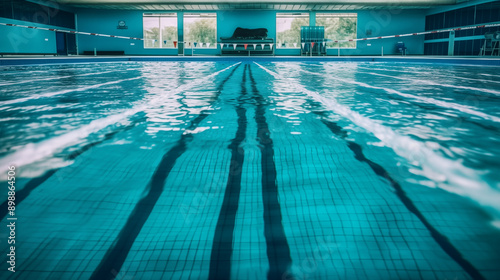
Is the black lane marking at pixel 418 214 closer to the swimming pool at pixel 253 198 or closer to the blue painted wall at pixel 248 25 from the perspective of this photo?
the swimming pool at pixel 253 198

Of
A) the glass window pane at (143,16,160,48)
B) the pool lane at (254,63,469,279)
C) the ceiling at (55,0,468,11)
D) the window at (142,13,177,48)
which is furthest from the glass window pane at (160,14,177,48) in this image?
the pool lane at (254,63,469,279)

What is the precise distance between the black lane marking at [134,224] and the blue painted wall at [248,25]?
17.4m

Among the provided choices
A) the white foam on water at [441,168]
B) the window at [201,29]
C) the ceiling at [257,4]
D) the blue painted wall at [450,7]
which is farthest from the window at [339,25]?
the white foam on water at [441,168]

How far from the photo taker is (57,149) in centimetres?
129

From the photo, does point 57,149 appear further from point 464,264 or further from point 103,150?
point 464,264

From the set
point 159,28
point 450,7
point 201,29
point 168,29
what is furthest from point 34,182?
point 450,7

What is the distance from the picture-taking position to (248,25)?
17.7 m

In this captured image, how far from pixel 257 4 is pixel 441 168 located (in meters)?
16.3

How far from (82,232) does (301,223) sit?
432mm

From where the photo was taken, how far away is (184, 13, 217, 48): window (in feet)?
58.8

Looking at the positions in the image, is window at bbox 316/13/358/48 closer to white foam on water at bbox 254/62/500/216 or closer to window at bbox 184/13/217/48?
window at bbox 184/13/217/48

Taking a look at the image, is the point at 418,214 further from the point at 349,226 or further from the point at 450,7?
the point at 450,7

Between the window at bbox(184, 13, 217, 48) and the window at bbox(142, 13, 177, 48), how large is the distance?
2.11 ft

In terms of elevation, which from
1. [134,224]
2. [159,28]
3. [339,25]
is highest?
Answer: [339,25]
